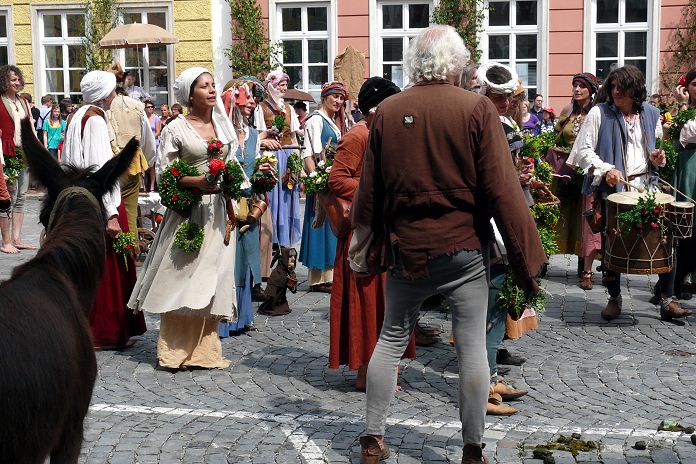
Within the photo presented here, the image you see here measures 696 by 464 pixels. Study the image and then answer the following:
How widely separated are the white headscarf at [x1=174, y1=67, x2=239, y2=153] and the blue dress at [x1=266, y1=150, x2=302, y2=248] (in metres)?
2.96

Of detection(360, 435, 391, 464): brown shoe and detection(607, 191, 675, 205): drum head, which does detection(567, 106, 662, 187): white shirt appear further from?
detection(360, 435, 391, 464): brown shoe

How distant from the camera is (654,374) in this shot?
279 inches

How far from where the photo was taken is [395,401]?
21.3 ft

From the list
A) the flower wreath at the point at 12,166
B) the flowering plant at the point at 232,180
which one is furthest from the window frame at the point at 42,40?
the flowering plant at the point at 232,180

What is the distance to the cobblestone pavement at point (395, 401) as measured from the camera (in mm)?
5566

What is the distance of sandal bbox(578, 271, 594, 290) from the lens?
10.3 metres

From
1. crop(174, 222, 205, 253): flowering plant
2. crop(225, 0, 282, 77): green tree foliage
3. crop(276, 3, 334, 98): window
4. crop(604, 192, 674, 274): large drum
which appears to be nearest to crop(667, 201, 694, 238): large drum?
crop(604, 192, 674, 274): large drum

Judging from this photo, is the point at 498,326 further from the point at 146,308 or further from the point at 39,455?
the point at 39,455

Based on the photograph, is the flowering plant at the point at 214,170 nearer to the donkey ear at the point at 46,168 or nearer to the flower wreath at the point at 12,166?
the donkey ear at the point at 46,168

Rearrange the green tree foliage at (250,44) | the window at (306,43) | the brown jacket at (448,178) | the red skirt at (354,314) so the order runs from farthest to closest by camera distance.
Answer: the window at (306,43) → the green tree foliage at (250,44) → the red skirt at (354,314) → the brown jacket at (448,178)

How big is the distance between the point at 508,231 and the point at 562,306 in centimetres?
477

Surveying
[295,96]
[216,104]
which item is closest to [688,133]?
[216,104]

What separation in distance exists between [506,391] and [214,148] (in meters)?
2.43

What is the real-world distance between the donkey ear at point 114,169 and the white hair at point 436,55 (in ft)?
4.34
